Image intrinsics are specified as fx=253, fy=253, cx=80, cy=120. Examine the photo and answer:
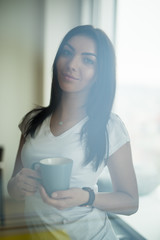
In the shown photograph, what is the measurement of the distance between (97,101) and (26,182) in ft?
0.65

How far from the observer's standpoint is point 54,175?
0.40 m

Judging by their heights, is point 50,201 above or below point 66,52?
below

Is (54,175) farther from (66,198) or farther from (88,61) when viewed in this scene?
(88,61)

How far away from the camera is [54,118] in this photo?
485 mm

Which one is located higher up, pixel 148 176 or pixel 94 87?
pixel 94 87

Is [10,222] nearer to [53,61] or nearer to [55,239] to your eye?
[55,239]

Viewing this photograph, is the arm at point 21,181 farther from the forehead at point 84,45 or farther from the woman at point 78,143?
the forehead at point 84,45

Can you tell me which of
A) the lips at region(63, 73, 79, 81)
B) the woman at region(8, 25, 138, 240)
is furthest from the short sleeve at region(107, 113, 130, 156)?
the lips at region(63, 73, 79, 81)

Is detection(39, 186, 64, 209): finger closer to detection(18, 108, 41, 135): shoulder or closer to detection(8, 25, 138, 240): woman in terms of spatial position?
detection(8, 25, 138, 240): woman

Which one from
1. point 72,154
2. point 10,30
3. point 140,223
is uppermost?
point 10,30

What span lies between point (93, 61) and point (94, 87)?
0.05 meters

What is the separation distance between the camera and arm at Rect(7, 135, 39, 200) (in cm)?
45

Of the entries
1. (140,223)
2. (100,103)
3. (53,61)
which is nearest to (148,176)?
(140,223)

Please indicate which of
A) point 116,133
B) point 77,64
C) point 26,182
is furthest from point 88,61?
point 26,182
